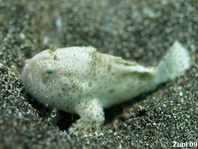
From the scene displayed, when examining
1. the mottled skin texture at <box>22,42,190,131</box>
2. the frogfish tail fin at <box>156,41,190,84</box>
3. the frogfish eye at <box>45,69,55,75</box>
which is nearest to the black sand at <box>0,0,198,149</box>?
the frogfish tail fin at <box>156,41,190,84</box>

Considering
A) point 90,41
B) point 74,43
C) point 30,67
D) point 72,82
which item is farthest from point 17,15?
point 72,82

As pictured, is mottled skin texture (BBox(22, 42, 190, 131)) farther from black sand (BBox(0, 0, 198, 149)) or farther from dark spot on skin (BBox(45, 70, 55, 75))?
black sand (BBox(0, 0, 198, 149))

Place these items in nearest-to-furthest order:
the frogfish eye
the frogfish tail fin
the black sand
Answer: the black sand, the frogfish eye, the frogfish tail fin

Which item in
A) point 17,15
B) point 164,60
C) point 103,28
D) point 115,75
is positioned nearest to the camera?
point 115,75

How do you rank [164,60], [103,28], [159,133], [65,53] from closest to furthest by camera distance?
[159,133] < [65,53] < [164,60] < [103,28]

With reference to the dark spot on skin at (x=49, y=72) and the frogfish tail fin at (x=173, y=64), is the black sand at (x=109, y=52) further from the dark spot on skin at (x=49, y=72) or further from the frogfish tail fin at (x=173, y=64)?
the dark spot on skin at (x=49, y=72)

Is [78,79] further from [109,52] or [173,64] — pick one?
[173,64]

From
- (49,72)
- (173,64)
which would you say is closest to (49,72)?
(49,72)

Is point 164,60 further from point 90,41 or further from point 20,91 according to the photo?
point 20,91

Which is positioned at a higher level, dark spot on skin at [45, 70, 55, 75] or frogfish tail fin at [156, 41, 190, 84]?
frogfish tail fin at [156, 41, 190, 84]
